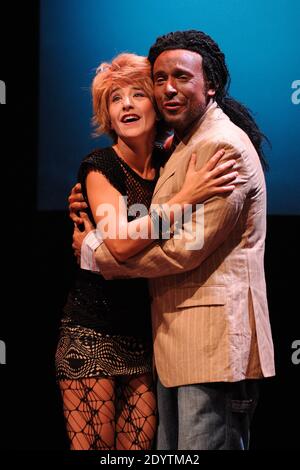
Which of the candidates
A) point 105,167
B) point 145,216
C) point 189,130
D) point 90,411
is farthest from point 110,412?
point 189,130

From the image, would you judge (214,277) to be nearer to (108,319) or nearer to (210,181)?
(210,181)

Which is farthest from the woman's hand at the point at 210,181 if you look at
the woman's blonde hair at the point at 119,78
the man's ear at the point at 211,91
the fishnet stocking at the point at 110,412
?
the fishnet stocking at the point at 110,412

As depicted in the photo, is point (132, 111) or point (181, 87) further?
point (132, 111)

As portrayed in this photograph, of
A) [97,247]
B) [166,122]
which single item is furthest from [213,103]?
[97,247]

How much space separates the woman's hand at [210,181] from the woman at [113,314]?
240 millimetres

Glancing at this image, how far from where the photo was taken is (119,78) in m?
2.15

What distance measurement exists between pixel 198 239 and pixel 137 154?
44cm

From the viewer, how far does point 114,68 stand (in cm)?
218

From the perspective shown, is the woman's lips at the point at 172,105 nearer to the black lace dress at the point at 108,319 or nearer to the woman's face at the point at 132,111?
the woman's face at the point at 132,111

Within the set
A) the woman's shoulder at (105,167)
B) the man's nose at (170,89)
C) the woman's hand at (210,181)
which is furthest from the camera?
the woman's shoulder at (105,167)

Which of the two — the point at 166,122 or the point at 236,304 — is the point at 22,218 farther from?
the point at 236,304

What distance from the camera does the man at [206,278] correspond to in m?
1.92

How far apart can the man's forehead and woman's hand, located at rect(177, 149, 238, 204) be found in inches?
11.5

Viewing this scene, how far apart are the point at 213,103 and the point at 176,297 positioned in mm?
580
